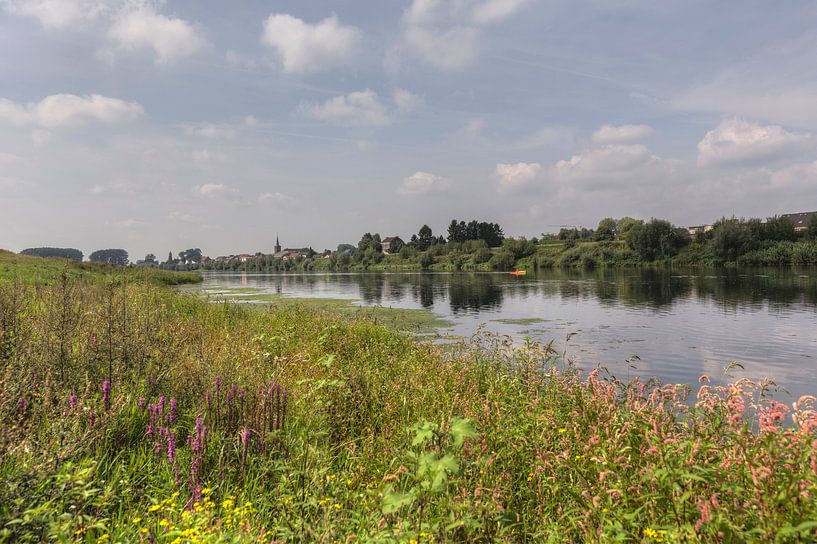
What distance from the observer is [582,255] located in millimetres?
94625

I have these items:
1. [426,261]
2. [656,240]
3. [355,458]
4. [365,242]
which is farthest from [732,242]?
[365,242]

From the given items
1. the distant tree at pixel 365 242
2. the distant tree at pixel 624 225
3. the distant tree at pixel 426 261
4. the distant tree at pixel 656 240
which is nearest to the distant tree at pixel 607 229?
the distant tree at pixel 624 225

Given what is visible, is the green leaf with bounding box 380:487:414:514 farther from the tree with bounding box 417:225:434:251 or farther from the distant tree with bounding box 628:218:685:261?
the tree with bounding box 417:225:434:251

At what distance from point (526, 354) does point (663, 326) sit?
14975 mm

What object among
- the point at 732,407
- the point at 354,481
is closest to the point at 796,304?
the point at 732,407

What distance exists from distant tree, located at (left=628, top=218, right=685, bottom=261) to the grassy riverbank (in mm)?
92076

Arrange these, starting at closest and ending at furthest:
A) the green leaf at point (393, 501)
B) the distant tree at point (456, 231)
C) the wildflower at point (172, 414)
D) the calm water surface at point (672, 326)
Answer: the green leaf at point (393, 501), the wildflower at point (172, 414), the calm water surface at point (672, 326), the distant tree at point (456, 231)

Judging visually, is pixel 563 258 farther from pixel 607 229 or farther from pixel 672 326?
pixel 672 326

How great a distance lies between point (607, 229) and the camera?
126062 mm

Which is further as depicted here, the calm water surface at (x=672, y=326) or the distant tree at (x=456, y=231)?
the distant tree at (x=456, y=231)

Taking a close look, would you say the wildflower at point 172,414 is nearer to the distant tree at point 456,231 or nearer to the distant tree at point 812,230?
the distant tree at point 812,230

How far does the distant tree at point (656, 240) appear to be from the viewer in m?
85.6

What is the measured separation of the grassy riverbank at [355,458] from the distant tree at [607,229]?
126386 millimetres

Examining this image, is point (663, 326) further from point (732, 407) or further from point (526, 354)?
point (732, 407)
